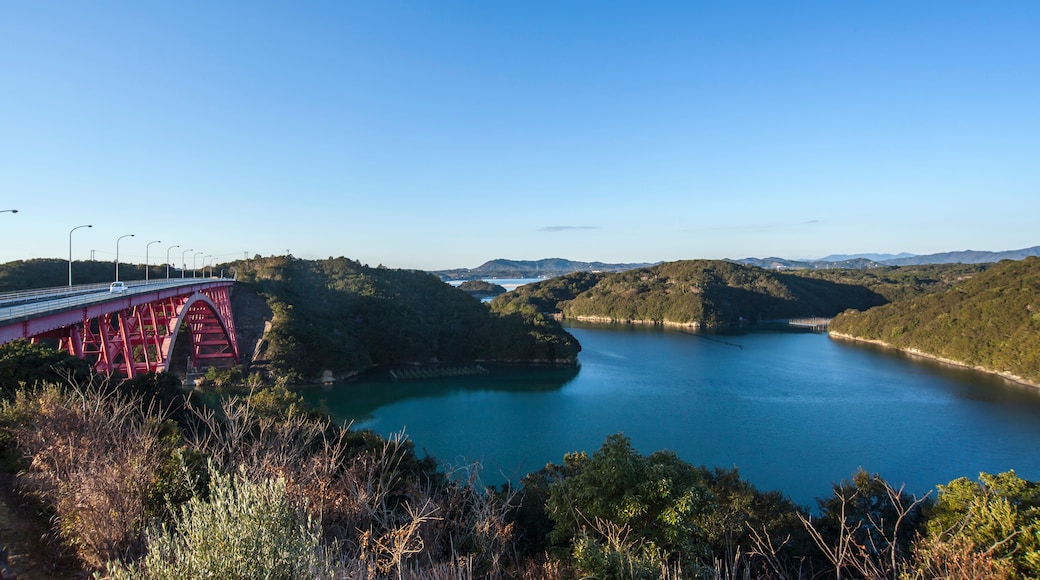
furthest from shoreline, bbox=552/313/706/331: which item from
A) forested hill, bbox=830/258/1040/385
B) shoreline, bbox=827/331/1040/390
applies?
forested hill, bbox=830/258/1040/385

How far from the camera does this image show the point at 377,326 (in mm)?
43938

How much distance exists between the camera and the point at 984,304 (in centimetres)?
4472

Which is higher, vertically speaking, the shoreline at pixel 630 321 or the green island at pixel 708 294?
the green island at pixel 708 294

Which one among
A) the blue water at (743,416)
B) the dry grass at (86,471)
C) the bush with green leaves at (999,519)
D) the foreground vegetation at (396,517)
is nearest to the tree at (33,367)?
the foreground vegetation at (396,517)

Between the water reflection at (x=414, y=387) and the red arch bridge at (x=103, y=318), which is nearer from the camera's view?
the red arch bridge at (x=103, y=318)

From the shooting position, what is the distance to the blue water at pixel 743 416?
19.7 meters

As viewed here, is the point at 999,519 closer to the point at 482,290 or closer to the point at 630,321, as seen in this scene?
the point at 630,321

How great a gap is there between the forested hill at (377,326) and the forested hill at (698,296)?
71.4 ft

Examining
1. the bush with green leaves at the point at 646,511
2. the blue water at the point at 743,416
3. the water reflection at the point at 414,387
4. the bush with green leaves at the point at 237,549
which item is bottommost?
the water reflection at the point at 414,387

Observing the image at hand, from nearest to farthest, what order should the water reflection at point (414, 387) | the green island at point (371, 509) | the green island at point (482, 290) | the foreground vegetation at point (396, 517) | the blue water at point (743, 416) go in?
1. the foreground vegetation at point (396, 517)
2. the green island at point (371, 509)
3. the blue water at point (743, 416)
4. the water reflection at point (414, 387)
5. the green island at point (482, 290)

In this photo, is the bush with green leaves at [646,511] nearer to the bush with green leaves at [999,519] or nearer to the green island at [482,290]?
the bush with green leaves at [999,519]

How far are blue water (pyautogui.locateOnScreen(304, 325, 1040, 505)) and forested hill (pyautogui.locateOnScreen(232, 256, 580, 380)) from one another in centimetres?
298

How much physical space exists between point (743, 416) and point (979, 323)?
104 ft

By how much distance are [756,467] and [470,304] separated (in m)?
35.3
